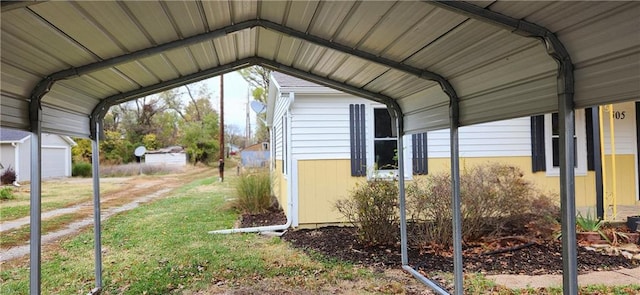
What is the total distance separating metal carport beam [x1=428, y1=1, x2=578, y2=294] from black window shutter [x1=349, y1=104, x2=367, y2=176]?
5072 millimetres

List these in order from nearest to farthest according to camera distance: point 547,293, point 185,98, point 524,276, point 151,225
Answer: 1. point 547,293
2. point 524,276
3. point 151,225
4. point 185,98

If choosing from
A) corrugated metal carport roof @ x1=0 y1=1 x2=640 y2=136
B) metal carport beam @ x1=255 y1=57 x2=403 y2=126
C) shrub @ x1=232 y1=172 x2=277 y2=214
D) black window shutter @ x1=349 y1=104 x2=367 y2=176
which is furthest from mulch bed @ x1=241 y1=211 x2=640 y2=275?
shrub @ x1=232 y1=172 x2=277 y2=214

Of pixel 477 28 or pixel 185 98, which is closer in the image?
pixel 477 28

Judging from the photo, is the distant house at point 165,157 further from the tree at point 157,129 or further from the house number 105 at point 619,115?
the house number 105 at point 619,115

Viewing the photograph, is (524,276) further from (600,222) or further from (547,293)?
(600,222)

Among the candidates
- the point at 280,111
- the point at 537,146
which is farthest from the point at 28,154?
the point at 537,146

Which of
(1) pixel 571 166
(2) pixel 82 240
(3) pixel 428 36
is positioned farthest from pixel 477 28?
(2) pixel 82 240

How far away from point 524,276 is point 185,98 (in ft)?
115

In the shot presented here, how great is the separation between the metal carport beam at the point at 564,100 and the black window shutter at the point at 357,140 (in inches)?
200

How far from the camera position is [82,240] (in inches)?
274

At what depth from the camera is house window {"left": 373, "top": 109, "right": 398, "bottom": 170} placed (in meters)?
7.39

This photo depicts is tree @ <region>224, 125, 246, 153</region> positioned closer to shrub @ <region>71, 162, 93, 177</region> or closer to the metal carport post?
shrub @ <region>71, 162, 93, 177</region>

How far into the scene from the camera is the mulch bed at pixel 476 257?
4.67 metres

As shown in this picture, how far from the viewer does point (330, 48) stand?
3330 millimetres
